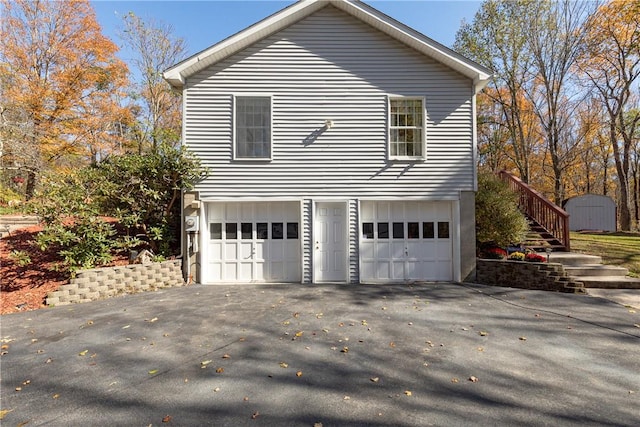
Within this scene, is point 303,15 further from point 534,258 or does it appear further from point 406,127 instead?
point 534,258

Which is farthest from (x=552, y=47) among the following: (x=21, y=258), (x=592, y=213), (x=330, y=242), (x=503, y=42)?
(x=21, y=258)

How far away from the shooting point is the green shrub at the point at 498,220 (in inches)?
314

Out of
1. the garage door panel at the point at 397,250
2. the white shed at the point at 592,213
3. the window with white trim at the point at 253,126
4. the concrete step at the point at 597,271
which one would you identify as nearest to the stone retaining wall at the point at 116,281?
the window with white trim at the point at 253,126

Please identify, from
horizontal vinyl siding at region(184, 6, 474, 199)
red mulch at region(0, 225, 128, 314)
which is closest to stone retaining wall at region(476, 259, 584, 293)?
horizontal vinyl siding at region(184, 6, 474, 199)

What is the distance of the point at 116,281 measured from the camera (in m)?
6.89

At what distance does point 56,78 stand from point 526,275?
2038cm

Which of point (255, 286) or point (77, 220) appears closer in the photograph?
point (77, 220)

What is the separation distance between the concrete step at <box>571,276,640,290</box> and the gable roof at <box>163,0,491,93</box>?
18.3 ft

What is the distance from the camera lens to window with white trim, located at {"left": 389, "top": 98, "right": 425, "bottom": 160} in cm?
809

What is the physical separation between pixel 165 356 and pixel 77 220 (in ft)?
17.5

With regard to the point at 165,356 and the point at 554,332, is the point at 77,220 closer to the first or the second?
the point at 165,356

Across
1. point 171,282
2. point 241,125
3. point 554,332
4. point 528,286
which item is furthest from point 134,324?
point 528,286

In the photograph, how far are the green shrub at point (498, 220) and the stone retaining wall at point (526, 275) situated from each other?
84cm

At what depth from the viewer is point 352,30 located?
8133mm
